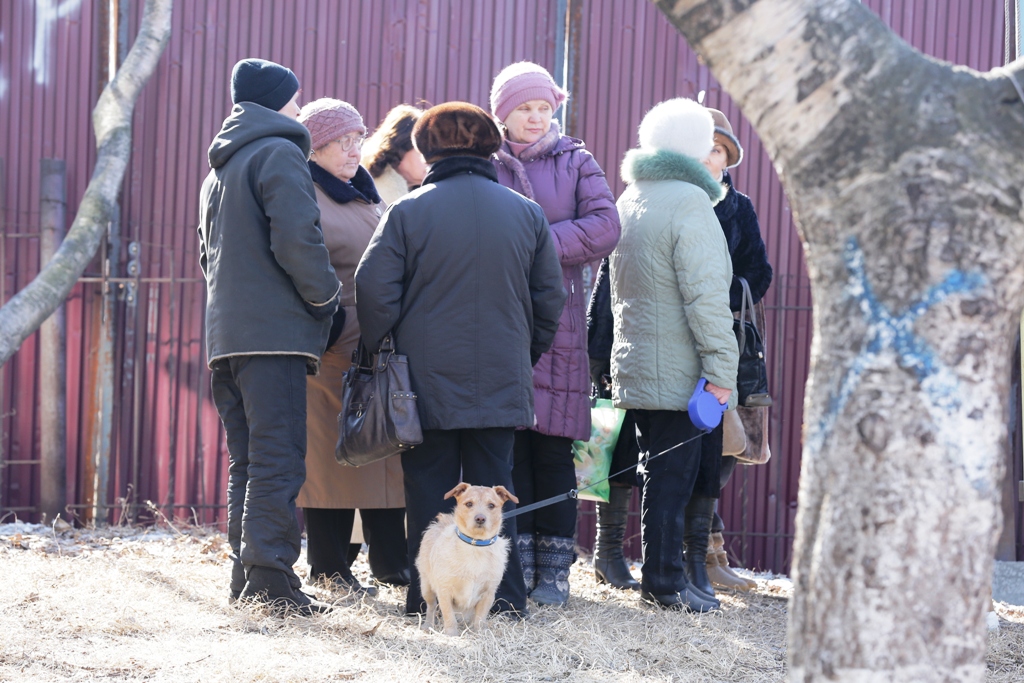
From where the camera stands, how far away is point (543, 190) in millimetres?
4801

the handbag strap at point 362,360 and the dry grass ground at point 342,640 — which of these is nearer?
the dry grass ground at point 342,640

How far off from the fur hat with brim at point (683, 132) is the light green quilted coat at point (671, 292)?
2.6 inches

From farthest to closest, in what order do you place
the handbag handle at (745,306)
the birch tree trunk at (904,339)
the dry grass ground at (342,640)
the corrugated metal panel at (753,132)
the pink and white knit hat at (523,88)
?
the corrugated metal panel at (753,132), the handbag handle at (745,306), the pink and white knit hat at (523,88), the dry grass ground at (342,640), the birch tree trunk at (904,339)

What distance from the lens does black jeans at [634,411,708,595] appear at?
15.1 feet

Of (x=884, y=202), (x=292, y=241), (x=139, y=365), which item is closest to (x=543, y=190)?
(x=292, y=241)

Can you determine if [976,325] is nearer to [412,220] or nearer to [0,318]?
[412,220]

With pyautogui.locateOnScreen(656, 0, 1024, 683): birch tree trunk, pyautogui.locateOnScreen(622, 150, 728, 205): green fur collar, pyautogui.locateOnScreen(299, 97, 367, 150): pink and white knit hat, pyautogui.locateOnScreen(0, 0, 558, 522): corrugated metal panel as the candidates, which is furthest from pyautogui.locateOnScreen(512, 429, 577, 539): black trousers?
pyautogui.locateOnScreen(0, 0, 558, 522): corrugated metal panel

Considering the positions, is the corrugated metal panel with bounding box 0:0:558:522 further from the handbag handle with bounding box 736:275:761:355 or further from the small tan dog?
the small tan dog

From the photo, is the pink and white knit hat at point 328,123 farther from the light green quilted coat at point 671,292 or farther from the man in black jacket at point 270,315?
the light green quilted coat at point 671,292

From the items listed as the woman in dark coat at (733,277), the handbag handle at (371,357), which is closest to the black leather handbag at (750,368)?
the woman in dark coat at (733,277)

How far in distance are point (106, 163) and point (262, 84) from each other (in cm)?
266

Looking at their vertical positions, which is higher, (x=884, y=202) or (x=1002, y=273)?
(x=884, y=202)

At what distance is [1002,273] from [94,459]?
19.5 feet

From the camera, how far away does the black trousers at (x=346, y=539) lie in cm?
480
